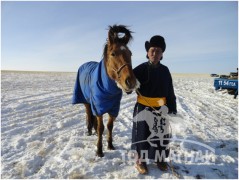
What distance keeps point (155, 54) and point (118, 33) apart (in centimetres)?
68

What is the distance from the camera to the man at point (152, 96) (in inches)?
140

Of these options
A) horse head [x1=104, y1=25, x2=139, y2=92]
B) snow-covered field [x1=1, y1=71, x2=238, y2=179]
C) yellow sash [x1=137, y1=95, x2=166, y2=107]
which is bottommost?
snow-covered field [x1=1, y1=71, x2=238, y2=179]

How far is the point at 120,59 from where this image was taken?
337cm

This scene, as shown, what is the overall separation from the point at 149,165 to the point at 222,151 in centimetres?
154

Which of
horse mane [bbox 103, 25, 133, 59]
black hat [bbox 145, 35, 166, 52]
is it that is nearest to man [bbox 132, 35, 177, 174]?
black hat [bbox 145, 35, 166, 52]

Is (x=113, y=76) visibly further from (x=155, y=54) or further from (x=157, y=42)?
(x=157, y=42)

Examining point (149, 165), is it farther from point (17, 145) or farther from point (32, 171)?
point (17, 145)

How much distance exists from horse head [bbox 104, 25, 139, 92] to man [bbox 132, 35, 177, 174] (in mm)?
357

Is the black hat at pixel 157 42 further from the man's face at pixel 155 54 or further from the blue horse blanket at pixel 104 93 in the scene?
the blue horse blanket at pixel 104 93

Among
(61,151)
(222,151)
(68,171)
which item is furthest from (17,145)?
(222,151)

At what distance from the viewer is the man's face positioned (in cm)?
350

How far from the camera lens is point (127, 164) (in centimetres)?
382

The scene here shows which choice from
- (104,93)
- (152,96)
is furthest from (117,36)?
(152,96)

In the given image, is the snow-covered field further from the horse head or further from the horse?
the horse head
